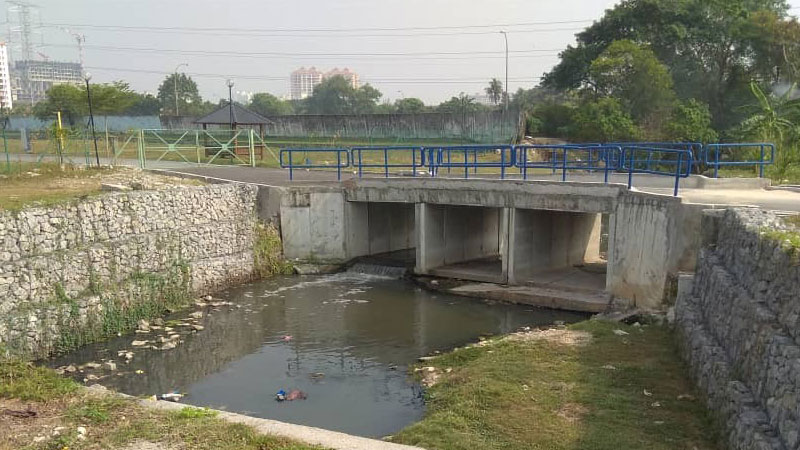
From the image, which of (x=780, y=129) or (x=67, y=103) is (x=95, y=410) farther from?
(x=67, y=103)

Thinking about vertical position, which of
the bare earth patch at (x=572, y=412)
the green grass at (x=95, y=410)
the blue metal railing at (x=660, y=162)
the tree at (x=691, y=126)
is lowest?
the bare earth patch at (x=572, y=412)

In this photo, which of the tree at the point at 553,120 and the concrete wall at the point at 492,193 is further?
the tree at the point at 553,120

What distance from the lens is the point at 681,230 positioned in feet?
46.3

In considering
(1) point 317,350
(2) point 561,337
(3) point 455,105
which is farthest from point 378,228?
(3) point 455,105

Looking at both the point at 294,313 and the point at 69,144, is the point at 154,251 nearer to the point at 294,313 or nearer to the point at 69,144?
the point at 294,313

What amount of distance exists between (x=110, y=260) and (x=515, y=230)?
1084 cm

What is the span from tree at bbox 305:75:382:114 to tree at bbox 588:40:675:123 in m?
70.3

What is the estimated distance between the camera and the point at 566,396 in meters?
9.66

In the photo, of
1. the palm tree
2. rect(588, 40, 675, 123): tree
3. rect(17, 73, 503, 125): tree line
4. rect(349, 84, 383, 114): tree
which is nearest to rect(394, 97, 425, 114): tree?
rect(17, 73, 503, 125): tree line

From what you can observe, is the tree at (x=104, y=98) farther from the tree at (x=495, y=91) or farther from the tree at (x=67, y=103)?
the tree at (x=495, y=91)

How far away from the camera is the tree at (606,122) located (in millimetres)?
36812

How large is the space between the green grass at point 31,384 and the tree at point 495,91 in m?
94.8

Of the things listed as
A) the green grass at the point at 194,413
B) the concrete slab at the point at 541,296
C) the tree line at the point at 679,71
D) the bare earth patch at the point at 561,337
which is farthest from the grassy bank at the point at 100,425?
the tree line at the point at 679,71

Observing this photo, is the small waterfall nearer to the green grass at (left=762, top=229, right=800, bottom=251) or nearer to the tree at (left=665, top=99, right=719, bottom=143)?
the green grass at (left=762, top=229, right=800, bottom=251)
